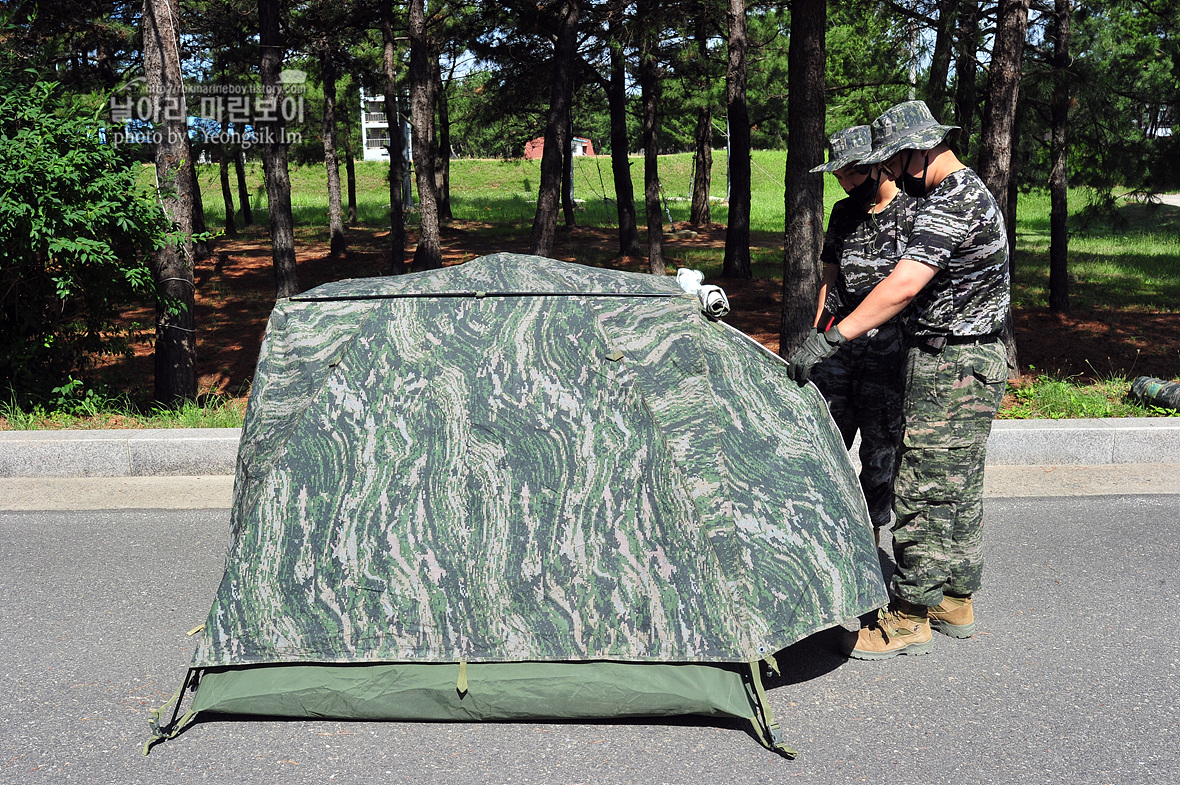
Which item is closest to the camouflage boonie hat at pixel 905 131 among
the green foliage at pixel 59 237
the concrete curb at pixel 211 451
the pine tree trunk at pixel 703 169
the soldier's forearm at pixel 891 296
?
the soldier's forearm at pixel 891 296

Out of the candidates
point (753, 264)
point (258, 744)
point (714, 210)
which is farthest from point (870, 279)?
point (714, 210)

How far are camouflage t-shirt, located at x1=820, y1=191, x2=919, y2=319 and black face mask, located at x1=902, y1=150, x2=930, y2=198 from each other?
42 millimetres

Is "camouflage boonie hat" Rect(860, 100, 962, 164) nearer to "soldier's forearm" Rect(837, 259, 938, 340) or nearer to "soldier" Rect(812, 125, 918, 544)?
"soldier" Rect(812, 125, 918, 544)

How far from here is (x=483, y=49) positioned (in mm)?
18188

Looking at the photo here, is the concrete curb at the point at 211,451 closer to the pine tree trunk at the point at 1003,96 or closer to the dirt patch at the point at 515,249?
the pine tree trunk at the point at 1003,96

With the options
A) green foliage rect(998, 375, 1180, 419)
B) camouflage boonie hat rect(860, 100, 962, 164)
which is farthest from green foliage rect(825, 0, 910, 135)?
camouflage boonie hat rect(860, 100, 962, 164)

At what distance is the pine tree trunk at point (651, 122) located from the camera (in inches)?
482

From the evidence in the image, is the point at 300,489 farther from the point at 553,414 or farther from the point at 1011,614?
the point at 1011,614

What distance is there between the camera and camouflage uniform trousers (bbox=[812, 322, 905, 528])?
156 inches

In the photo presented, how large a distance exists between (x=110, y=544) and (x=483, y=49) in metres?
15.4

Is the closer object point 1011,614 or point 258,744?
point 258,744

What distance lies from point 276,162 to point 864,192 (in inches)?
495

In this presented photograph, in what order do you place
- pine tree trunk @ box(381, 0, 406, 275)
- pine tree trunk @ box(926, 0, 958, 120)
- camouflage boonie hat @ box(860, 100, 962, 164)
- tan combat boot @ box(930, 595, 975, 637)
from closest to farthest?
1. camouflage boonie hat @ box(860, 100, 962, 164)
2. tan combat boot @ box(930, 595, 975, 637)
3. pine tree trunk @ box(926, 0, 958, 120)
4. pine tree trunk @ box(381, 0, 406, 275)

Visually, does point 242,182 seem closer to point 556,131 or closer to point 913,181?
point 556,131
